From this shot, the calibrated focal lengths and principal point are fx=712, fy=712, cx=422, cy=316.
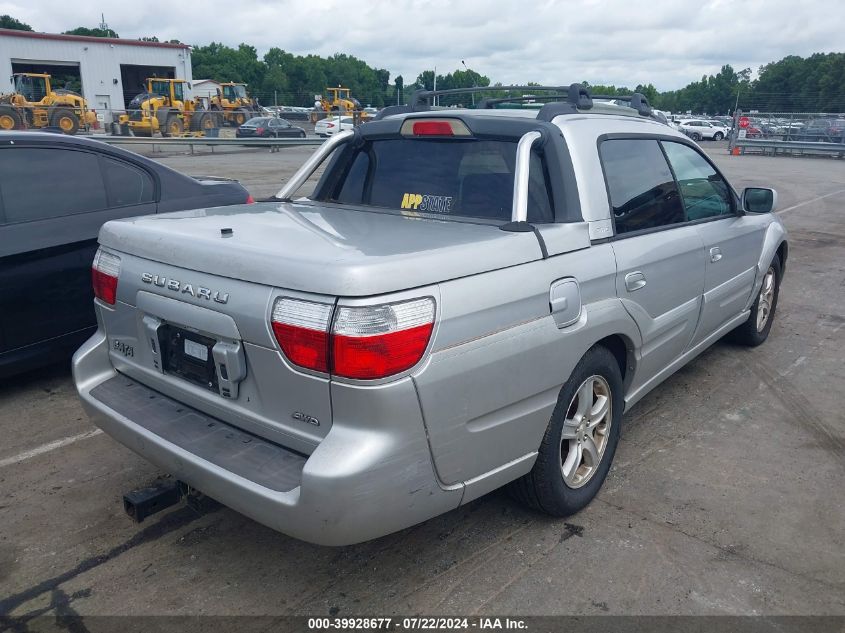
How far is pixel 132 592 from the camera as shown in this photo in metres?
2.75

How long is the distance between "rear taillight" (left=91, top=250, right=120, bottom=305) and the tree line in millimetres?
66978

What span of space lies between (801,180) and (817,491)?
19.7 meters

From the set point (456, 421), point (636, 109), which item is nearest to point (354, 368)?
point (456, 421)

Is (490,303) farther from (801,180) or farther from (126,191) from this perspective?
(801,180)

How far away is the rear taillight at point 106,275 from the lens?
3012 mm

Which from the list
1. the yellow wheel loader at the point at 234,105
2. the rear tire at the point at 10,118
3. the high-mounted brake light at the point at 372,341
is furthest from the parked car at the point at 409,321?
the yellow wheel loader at the point at 234,105

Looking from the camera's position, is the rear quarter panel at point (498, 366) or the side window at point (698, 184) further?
the side window at point (698, 184)

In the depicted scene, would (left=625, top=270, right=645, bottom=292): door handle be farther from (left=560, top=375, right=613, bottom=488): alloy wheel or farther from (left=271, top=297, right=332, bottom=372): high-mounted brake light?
(left=271, top=297, right=332, bottom=372): high-mounted brake light

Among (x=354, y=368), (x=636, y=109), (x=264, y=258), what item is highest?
(x=636, y=109)

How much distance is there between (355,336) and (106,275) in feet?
4.74

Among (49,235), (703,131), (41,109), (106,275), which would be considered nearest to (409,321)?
(106,275)

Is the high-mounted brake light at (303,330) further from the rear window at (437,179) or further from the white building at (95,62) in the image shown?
the white building at (95,62)

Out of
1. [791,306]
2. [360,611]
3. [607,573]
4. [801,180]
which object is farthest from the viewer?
[801,180]

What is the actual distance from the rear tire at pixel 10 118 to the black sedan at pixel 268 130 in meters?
8.82
